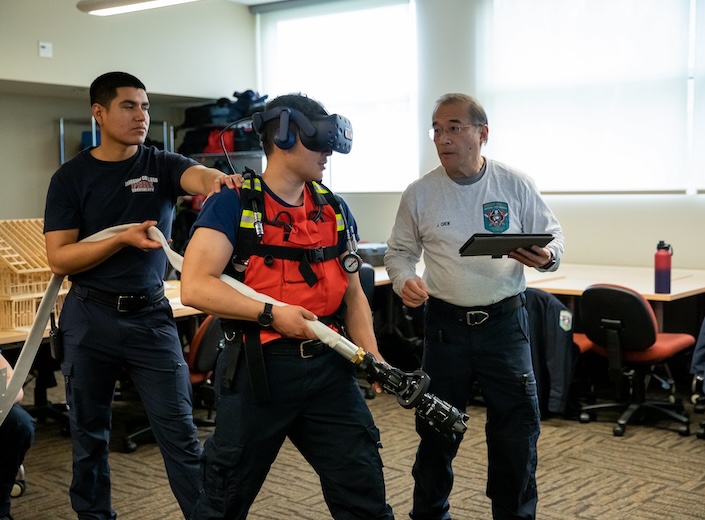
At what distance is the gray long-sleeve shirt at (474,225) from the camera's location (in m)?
2.91

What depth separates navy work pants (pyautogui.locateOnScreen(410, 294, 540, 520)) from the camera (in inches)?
114


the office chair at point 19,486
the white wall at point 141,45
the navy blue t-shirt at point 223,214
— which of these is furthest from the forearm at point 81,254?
the white wall at point 141,45

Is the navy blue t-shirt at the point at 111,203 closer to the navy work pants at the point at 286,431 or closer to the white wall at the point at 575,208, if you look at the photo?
the navy work pants at the point at 286,431

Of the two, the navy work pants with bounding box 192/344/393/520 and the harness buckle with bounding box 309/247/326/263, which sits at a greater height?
the harness buckle with bounding box 309/247/326/263

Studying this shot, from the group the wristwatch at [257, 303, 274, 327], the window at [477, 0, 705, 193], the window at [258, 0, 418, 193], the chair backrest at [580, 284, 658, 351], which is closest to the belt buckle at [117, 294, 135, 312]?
the wristwatch at [257, 303, 274, 327]

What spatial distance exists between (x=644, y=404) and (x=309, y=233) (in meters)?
3.22

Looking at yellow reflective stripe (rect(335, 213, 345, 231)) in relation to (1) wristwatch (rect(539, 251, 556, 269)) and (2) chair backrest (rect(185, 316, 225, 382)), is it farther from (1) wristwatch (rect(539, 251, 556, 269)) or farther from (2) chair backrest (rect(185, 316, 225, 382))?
(2) chair backrest (rect(185, 316, 225, 382))

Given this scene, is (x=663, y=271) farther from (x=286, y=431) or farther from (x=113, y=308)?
(x=286, y=431)

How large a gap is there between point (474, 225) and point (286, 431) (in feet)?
3.49

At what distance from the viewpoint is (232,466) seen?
2129mm

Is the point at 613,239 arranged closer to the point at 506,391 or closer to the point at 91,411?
the point at 506,391

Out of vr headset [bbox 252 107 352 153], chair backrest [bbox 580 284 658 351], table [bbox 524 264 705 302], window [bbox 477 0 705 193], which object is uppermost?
window [bbox 477 0 705 193]

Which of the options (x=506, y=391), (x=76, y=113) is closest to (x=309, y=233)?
(x=506, y=391)

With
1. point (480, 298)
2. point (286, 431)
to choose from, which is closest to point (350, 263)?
point (286, 431)
